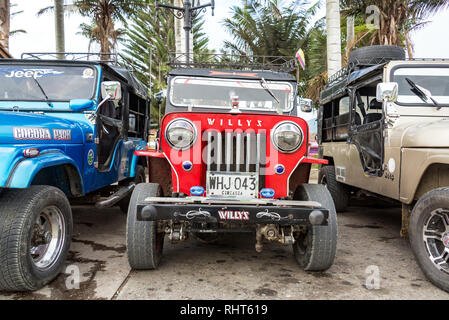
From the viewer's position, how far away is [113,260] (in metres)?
3.65

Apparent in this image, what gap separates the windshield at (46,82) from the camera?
425 centimetres

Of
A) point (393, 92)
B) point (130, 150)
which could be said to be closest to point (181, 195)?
point (393, 92)

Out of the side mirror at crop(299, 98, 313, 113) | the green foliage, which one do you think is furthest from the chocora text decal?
the green foliage

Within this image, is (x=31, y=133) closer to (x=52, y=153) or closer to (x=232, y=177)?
(x=52, y=153)

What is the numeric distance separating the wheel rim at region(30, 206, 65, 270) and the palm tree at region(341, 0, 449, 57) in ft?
36.2

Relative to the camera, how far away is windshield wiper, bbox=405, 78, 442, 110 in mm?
4121

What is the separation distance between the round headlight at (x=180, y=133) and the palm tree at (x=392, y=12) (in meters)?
10.1

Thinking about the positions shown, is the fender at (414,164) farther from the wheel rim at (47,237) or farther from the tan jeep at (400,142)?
the wheel rim at (47,237)

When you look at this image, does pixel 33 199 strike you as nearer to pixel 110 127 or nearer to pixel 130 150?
pixel 110 127

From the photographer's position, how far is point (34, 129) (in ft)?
10.3

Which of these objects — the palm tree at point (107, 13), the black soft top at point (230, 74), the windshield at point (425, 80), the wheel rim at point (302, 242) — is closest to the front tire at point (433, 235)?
the wheel rim at point (302, 242)

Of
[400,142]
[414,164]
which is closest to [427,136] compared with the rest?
[414,164]

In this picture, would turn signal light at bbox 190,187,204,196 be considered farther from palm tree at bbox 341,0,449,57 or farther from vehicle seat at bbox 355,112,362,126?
palm tree at bbox 341,0,449,57

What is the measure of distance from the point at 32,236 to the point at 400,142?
3739 mm
